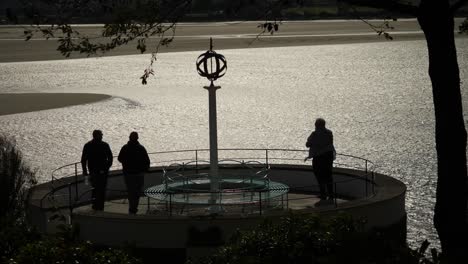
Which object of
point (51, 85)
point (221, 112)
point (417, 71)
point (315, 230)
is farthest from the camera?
point (417, 71)

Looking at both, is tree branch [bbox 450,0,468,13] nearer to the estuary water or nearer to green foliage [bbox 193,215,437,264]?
green foliage [bbox 193,215,437,264]

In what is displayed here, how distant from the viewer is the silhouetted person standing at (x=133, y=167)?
15.6 metres

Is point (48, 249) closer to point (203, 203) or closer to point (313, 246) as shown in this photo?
point (313, 246)

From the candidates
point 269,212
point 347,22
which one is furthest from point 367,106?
point 347,22

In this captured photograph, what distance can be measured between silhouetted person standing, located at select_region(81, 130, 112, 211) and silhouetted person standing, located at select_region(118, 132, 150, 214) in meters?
0.27

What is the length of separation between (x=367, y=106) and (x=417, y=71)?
814 inches

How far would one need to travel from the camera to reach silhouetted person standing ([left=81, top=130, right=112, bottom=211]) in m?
15.6

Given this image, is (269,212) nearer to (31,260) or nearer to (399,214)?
(399,214)

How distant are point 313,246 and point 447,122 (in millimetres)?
3186

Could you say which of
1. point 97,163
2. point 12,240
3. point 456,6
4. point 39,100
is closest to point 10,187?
point 97,163

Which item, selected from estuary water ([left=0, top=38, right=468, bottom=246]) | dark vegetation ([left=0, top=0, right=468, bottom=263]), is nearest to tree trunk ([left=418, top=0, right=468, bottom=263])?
dark vegetation ([left=0, top=0, right=468, bottom=263])

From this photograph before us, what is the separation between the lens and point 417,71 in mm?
66250

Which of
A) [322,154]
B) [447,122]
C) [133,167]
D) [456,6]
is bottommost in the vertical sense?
[133,167]

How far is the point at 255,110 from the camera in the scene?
148ft
